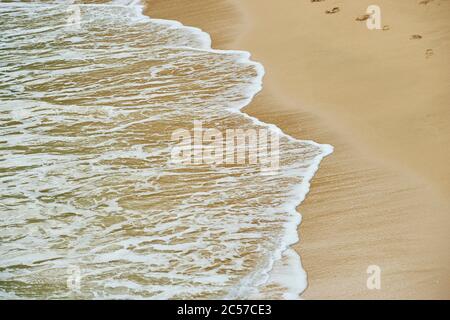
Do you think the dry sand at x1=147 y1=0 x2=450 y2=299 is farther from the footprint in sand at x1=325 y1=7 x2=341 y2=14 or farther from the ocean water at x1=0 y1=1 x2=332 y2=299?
the ocean water at x1=0 y1=1 x2=332 y2=299

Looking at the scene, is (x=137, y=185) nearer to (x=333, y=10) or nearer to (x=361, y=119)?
(x=361, y=119)

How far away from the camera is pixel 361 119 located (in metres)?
7.21

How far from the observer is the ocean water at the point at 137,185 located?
15.9ft

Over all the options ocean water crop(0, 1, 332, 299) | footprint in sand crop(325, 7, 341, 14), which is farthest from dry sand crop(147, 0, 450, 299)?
ocean water crop(0, 1, 332, 299)

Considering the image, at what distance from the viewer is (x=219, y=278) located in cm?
479

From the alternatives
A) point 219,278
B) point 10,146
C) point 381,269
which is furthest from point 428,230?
point 10,146

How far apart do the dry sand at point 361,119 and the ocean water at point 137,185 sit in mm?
223

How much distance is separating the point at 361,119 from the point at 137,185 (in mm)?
2392

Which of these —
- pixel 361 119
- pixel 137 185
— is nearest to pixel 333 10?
pixel 361 119

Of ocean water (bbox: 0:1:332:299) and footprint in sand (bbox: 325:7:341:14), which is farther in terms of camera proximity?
footprint in sand (bbox: 325:7:341:14)

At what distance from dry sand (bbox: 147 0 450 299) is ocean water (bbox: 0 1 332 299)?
0.22 m

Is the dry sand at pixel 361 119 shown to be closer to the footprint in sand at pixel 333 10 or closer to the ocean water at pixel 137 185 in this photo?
the footprint in sand at pixel 333 10

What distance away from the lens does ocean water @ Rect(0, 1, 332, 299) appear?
4855 mm

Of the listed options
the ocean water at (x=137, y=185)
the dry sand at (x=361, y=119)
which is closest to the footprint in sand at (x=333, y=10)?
the dry sand at (x=361, y=119)
